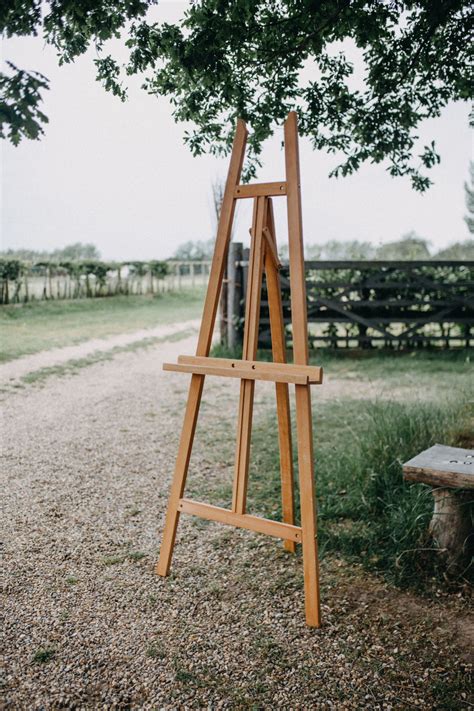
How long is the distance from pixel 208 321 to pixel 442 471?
1273mm

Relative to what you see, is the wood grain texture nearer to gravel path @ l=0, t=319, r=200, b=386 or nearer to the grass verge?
the grass verge

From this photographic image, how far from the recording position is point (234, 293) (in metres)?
9.47

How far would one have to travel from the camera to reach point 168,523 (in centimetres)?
289

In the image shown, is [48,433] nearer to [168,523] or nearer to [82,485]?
[82,485]

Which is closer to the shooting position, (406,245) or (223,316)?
(223,316)

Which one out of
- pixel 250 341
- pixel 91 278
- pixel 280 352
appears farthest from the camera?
pixel 91 278

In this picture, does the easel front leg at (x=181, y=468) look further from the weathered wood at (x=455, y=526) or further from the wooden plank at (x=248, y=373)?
the weathered wood at (x=455, y=526)

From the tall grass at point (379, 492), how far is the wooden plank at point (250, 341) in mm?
722

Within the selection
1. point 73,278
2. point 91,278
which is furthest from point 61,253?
point 73,278

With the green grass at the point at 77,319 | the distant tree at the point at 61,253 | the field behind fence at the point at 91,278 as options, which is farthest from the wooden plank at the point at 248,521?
the distant tree at the point at 61,253

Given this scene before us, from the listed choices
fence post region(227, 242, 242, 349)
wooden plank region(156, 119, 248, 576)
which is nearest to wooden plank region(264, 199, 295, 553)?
wooden plank region(156, 119, 248, 576)

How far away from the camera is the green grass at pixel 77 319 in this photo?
967 centimetres

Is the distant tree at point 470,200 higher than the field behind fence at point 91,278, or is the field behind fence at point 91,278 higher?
the distant tree at point 470,200

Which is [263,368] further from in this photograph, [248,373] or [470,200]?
[470,200]
